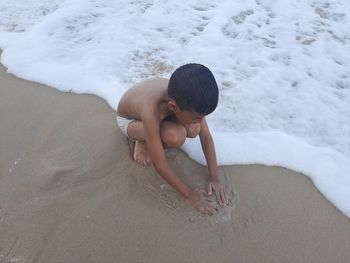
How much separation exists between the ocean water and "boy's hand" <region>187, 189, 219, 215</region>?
Result: 0.33 m

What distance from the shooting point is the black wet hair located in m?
1.95

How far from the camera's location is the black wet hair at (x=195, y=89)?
1.95 m

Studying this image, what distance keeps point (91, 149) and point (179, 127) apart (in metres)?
0.62

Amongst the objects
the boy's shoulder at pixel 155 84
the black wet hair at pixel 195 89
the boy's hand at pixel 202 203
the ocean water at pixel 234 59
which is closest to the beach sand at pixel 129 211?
the boy's hand at pixel 202 203

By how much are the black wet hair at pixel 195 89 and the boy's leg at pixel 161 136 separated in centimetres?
33

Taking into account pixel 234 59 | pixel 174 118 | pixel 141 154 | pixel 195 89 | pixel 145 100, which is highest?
pixel 195 89

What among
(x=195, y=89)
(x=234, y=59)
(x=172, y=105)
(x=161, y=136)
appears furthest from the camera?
(x=234, y=59)

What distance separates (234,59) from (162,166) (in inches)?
61.6

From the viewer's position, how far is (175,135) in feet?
7.64

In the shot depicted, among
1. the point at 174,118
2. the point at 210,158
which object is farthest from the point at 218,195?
the point at 174,118

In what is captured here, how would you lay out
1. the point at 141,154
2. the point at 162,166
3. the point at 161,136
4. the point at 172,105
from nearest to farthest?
the point at 172,105 < the point at 162,166 < the point at 161,136 < the point at 141,154

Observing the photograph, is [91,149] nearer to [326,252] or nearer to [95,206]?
[95,206]

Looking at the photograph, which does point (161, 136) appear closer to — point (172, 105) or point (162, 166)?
point (162, 166)

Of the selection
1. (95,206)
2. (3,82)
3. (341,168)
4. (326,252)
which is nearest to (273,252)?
(326,252)
